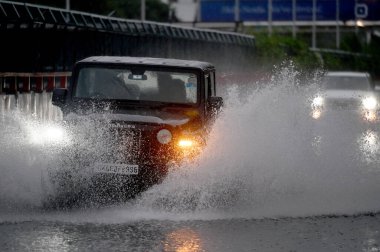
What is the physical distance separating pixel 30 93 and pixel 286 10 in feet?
250

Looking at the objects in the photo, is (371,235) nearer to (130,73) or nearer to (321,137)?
(130,73)

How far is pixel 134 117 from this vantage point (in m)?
13.0

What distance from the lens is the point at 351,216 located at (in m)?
12.6

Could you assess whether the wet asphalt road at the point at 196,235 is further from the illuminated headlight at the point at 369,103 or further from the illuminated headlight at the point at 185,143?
the illuminated headlight at the point at 369,103

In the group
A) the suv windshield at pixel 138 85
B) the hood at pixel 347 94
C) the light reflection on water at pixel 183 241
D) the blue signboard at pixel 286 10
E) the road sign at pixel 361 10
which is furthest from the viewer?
the blue signboard at pixel 286 10

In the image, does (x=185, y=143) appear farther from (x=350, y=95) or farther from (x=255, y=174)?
(x=350, y=95)

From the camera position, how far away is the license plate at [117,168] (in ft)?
41.1

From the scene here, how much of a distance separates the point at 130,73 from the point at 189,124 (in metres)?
1.14

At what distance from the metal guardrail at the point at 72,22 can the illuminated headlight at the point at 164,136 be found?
11.7 meters

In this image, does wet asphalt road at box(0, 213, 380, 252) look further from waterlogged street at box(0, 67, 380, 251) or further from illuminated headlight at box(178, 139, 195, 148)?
illuminated headlight at box(178, 139, 195, 148)

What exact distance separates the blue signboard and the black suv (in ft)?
273

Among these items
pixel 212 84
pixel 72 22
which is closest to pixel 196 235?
pixel 212 84

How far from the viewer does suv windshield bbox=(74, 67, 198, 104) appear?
13984 millimetres

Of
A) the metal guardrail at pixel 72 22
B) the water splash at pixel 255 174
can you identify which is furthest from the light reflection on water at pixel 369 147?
the metal guardrail at pixel 72 22
